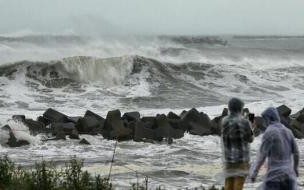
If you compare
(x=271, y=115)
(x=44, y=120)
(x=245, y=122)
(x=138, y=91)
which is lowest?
(x=44, y=120)

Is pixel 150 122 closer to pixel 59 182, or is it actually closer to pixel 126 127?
pixel 126 127

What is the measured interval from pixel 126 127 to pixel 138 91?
11528 mm

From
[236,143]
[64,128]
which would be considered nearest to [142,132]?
[64,128]

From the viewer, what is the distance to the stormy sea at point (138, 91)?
40.4 feet

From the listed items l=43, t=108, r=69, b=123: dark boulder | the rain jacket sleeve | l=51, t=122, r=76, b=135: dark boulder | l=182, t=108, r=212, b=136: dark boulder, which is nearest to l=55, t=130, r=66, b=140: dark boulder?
l=51, t=122, r=76, b=135: dark boulder

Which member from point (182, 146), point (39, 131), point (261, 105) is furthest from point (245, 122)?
point (261, 105)

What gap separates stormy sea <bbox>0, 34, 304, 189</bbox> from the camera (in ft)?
40.4

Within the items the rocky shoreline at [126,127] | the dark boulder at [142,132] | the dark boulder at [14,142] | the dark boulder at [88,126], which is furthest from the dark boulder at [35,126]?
the dark boulder at [142,132]

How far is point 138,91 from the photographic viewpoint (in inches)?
1064

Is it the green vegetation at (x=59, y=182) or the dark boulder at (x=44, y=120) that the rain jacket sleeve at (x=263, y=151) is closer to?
the green vegetation at (x=59, y=182)

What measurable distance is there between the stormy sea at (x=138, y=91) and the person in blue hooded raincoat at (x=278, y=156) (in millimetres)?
3183

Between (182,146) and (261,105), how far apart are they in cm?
883

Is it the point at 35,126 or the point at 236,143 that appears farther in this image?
the point at 35,126

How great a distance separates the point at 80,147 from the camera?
14.0 meters
